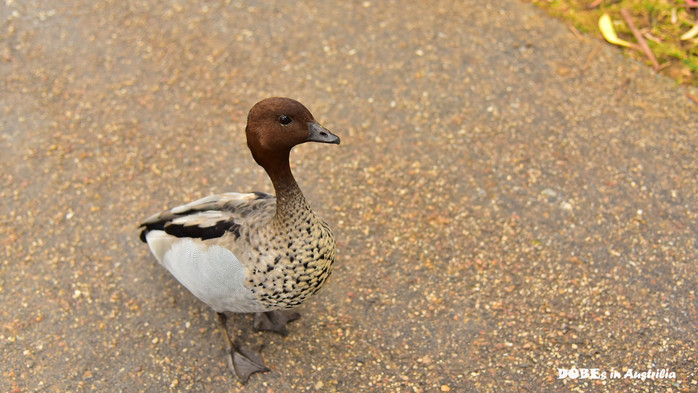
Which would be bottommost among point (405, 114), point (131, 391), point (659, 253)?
point (131, 391)

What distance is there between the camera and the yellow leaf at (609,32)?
493 centimetres

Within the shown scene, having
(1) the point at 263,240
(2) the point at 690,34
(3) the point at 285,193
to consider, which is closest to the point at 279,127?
(3) the point at 285,193

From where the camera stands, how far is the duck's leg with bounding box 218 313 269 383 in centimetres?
320

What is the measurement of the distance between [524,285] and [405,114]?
172 cm

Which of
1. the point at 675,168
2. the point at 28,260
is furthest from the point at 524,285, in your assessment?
the point at 28,260

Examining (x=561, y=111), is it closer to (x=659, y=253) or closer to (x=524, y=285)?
(x=659, y=253)

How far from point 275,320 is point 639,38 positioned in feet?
13.0

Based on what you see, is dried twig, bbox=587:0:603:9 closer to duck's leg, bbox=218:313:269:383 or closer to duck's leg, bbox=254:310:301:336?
duck's leg, bbox=254:310:301:336

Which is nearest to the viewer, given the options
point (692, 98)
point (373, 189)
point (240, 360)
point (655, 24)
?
point (240, 360)

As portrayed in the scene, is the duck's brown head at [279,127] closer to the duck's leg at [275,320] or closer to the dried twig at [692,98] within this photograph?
the duck's leg at [275,320]

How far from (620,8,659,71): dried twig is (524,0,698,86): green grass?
0.11 feet

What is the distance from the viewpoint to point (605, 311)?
3408 mm

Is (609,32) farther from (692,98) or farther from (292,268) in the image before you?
(292,268)

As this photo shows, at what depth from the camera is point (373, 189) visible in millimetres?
4133
